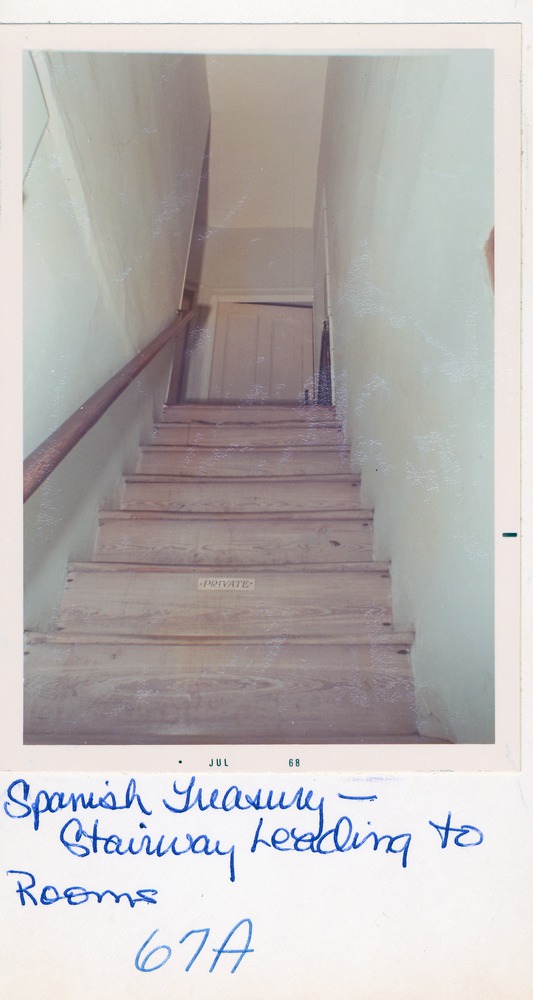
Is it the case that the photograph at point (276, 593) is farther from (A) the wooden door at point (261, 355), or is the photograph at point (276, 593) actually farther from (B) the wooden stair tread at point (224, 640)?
(A) the wooden door at point (261, 355)

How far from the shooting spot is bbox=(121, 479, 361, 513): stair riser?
218 centimetres

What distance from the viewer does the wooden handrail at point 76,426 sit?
126 cm

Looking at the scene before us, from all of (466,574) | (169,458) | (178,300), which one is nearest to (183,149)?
(178,300)

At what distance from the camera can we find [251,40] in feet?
3.67

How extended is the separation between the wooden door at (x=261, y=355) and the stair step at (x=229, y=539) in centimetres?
38

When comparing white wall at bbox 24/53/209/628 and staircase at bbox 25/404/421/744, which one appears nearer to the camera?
staircase at bbox 25/404/421/744

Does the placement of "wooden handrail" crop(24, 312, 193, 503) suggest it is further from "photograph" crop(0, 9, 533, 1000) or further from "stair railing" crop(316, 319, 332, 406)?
"stair railing" crop(316, 319, 332, 406)

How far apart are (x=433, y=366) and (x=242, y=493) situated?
863 mm

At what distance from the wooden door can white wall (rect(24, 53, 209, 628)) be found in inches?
12.4
